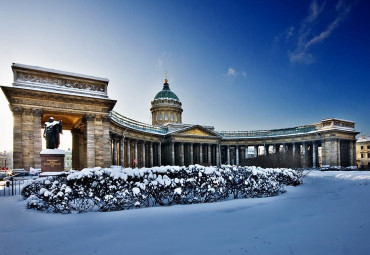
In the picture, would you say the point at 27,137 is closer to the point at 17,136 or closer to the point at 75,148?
the point at 17,136

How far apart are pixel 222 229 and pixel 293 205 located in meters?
5.66

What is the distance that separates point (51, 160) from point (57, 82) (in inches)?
543

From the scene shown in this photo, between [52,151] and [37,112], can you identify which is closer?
[52,151]

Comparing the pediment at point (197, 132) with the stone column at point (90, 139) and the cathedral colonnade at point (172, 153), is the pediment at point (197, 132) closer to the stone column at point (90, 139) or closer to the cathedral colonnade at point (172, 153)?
the cathedral colonnade at point (172, 153)

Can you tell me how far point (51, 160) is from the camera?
14898 mm

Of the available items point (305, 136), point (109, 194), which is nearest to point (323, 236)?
point (109, 194)

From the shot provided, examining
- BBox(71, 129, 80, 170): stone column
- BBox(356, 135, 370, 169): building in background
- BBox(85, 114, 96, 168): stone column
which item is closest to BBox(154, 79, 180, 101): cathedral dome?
BBox(71, 129, 80, 170): stone column

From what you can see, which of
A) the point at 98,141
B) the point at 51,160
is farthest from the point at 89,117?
the point at 51,160

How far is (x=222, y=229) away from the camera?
7293 millimetres

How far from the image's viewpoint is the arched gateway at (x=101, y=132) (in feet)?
76.5

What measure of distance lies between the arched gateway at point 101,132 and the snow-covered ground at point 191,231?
1644 cm

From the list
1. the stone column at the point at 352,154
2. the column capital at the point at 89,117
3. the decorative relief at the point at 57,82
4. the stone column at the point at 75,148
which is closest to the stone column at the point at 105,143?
the column capital at the point at 89,117

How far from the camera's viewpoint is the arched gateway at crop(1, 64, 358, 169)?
2333cm

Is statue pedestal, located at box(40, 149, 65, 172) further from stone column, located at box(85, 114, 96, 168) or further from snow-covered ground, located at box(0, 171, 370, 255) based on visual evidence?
stone column, located at box(85, 114, 96, 168)
